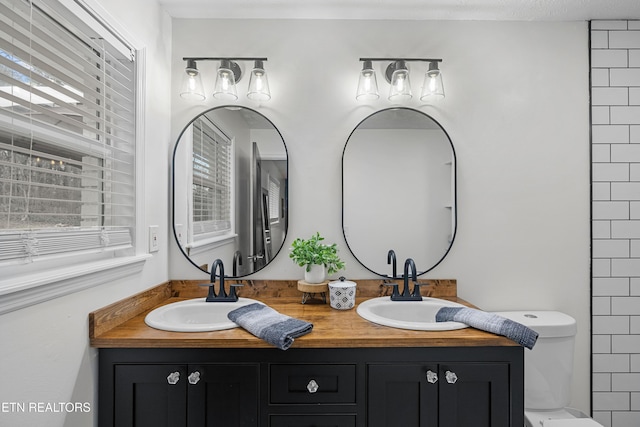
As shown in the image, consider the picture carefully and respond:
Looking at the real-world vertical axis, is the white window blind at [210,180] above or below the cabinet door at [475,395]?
above

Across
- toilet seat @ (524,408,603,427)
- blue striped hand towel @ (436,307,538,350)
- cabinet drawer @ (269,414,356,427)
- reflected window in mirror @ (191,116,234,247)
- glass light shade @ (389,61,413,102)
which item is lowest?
toilet seat @ (524,408,603,427)

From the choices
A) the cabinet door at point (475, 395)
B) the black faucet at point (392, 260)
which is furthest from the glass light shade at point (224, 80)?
the cabinet door at point (475, 395)

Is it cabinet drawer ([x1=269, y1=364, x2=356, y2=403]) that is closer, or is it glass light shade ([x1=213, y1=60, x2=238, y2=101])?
cabinet drawer ([x1=269, y1=364, x2=356, y2=403])

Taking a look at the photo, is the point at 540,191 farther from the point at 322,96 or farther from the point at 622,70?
the point at 322,96

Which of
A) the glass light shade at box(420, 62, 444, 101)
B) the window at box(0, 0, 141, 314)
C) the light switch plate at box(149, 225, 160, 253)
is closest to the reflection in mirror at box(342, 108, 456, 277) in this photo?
the glass light shade at box(420, 62, 444, 101)

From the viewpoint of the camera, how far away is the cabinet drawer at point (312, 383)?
120cm

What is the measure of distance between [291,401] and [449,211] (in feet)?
3.98

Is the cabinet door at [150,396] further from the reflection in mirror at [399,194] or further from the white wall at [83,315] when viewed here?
the reflection in mirror at [399,194]

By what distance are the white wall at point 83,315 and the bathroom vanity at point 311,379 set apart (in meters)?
0.08

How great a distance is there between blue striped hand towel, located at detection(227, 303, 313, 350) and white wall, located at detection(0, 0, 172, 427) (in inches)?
20.3

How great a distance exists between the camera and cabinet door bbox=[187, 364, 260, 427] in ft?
3.90

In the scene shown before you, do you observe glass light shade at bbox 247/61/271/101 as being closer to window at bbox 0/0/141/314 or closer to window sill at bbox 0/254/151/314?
window at bbox 0/0/141/314

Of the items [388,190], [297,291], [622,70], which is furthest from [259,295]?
[622,70]

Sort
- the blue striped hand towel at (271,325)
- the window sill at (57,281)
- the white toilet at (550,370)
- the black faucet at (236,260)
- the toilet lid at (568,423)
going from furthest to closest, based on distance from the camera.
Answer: the black faucet at (236,260)
the white toilet at (550,370)
the toilet lid at (568,423)
the blue striped hand towel at (271,325)
the window sill at (57,281)
